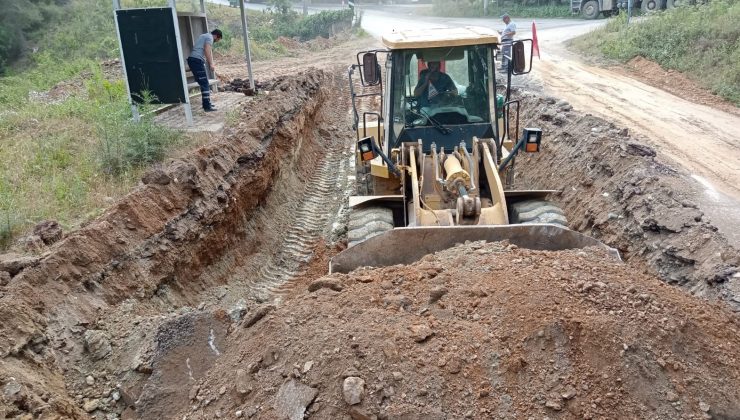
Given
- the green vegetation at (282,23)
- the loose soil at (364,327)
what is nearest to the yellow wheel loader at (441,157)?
the loose soil at (364,327)

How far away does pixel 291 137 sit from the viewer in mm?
9789

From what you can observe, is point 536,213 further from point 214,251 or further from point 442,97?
point 214,251

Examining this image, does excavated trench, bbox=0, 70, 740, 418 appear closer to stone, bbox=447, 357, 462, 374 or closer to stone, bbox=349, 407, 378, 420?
stone, bbox=349, 407, 378, 420

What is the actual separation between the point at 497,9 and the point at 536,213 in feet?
115

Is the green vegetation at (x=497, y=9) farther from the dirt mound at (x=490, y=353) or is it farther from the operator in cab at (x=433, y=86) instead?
the dirt mound at (x=490, y=353)

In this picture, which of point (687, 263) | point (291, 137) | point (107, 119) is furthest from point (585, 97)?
point (107, 119)

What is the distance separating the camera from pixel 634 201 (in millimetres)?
6922

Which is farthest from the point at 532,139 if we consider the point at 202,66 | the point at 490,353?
the point at 202,66

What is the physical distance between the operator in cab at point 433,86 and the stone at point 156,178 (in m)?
2.91

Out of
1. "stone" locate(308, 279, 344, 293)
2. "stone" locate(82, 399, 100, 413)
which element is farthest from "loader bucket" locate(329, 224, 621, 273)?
"stone" locate(82, 399, 100, 413)

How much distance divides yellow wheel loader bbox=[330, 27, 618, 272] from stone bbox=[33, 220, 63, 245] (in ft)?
8.27

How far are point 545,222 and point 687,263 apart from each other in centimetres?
142

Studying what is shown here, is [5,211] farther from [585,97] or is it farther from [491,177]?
[585,97]

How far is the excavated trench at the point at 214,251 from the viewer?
164 inches
